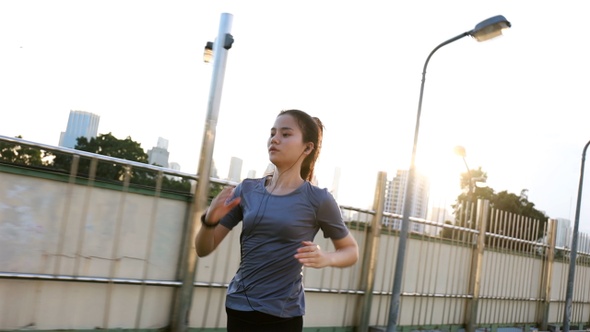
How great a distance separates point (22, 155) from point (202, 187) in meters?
1.71

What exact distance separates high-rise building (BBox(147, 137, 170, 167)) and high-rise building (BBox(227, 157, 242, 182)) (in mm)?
768

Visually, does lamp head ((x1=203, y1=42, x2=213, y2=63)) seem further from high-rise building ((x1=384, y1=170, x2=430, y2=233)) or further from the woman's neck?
the woman's neck

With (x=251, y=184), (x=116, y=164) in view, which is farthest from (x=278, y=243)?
(x=116, y=164)

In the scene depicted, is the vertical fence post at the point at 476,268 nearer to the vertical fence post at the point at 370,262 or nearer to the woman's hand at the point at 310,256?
the vertical fence post at the point at 370,262

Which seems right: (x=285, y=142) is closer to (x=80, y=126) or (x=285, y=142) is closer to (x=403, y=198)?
(x=80, y=126)

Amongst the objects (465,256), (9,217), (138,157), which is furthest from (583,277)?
(9,217)

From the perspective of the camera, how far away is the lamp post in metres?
8.33

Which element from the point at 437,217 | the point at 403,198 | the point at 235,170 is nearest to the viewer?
the point at 235,170

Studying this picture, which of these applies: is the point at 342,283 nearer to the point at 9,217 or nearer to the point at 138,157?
the point at 138,157

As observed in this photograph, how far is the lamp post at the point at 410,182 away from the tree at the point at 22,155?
5047 millimetres

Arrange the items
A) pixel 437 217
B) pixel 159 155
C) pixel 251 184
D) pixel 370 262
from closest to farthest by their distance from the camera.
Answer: pixel 251 184 → pixel 159 155 → pixel 370 262 → pixel 437 217

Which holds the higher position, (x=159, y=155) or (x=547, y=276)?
(x=159, y=155)

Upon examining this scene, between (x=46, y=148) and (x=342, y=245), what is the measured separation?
10.7 ft

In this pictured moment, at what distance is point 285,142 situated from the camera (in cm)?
271
